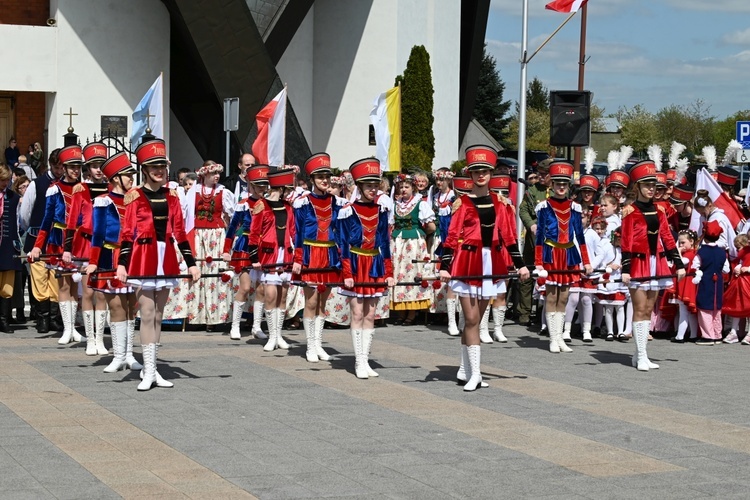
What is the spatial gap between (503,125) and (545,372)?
6275 cm

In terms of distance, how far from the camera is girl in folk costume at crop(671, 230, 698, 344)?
15.6 metres

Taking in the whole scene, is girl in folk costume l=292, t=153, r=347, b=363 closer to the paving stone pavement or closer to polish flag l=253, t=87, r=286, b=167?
the paving stone pavement

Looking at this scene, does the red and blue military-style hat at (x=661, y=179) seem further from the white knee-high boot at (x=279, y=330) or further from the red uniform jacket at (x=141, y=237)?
the red uniform jacket at (x=141, y=237)

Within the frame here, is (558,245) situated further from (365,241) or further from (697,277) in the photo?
(365,241)

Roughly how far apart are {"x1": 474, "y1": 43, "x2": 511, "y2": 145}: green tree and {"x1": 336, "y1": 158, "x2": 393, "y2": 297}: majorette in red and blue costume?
58.4 m

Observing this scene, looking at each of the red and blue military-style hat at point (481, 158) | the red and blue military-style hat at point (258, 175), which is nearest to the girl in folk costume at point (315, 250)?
the red and blue military-style hat at point (258, 175)

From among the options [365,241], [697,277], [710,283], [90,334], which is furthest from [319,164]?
[710,283]

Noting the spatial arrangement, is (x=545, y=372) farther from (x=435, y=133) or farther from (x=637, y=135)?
(x=637, y=135)

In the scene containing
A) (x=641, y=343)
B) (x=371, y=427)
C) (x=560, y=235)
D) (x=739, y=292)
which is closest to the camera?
(x=371, y=427)

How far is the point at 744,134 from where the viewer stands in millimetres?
23594

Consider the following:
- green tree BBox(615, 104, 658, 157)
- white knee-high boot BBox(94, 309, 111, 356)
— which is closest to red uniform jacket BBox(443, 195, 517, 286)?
white knee-high boot BBox(94, 309, 111, 356)

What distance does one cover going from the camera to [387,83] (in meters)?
33.2

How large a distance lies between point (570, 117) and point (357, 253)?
32.8 ft

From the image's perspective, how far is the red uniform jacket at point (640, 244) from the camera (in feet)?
42.3
